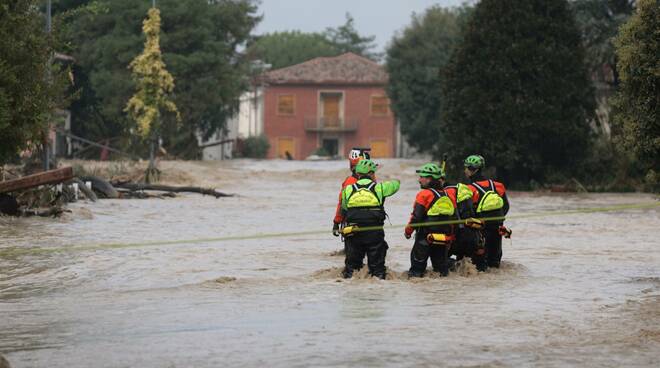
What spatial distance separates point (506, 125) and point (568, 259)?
23.6 metres

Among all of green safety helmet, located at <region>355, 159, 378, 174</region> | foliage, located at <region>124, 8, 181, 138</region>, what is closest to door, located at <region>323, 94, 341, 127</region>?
foliage, located at <region>124, 8, 181, 138</region>

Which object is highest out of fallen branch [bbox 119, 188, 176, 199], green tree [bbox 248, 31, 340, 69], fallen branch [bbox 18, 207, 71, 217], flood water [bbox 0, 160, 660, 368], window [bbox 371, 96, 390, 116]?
green tree [bbox 248, 31, 340, 69]

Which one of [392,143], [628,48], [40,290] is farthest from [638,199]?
[392,143]

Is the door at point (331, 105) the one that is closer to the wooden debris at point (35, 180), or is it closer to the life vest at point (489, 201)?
the wooden debris at point (35, 180)

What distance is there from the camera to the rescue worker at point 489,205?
1802 centimetres

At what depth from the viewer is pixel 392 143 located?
106250 mm

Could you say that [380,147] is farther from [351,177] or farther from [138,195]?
[351,177]

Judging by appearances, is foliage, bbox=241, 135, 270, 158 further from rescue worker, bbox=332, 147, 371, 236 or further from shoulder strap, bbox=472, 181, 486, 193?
shoulder strap, bbox=472, 181, 486, 193

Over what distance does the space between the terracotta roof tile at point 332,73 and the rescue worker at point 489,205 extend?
85.4 metres

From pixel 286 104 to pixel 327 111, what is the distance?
3338mm

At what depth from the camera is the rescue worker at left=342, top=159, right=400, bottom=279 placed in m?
Answer: 16.9

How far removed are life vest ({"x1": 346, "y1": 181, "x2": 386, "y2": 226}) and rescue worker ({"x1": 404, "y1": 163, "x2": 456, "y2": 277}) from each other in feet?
1.36

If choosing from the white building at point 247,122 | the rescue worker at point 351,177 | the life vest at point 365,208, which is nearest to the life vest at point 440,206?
the life vest at point 365,208

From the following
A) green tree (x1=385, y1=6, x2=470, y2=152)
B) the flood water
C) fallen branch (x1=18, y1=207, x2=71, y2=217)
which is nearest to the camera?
the flood water
